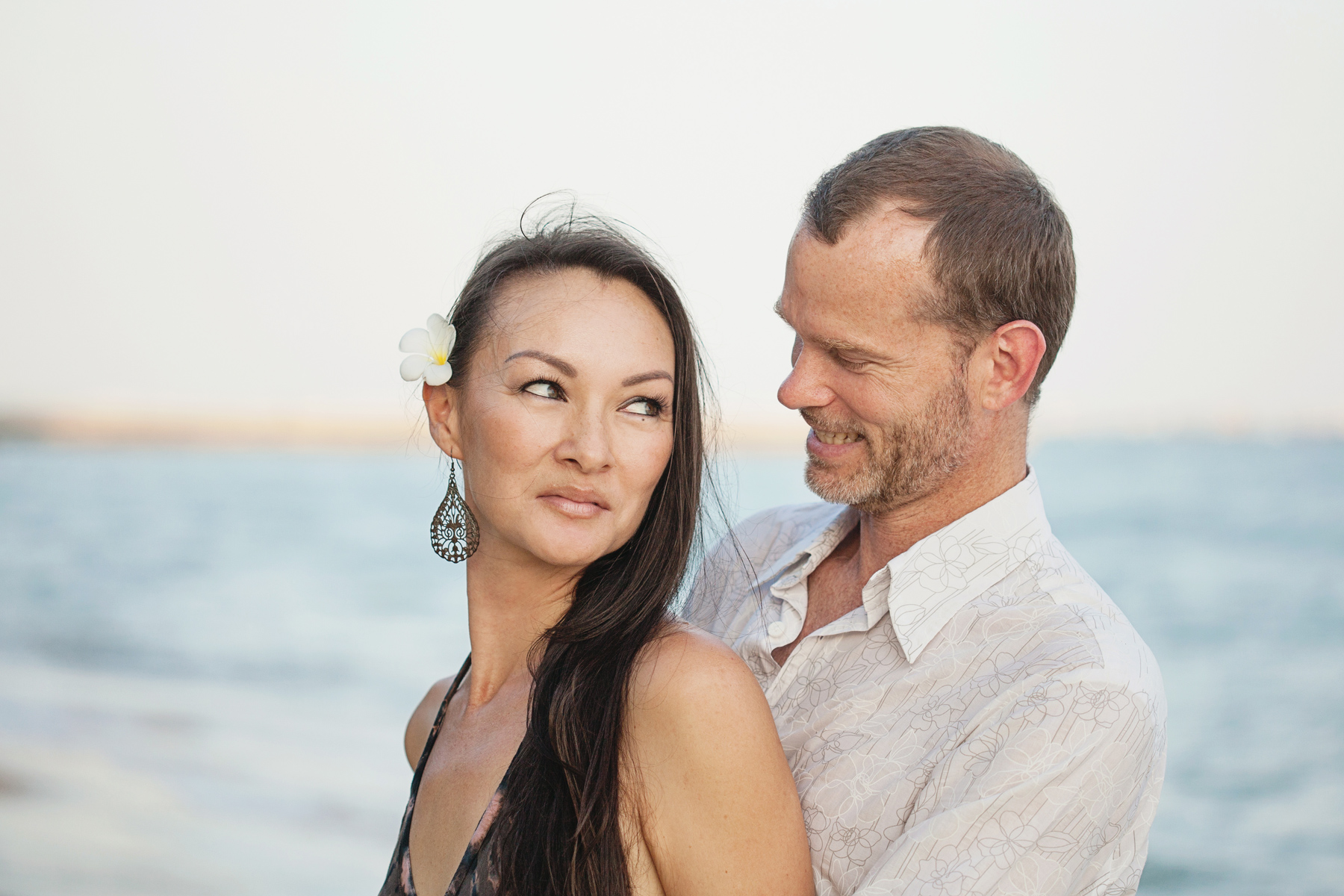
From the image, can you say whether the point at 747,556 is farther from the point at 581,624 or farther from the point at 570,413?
the point at 570,413

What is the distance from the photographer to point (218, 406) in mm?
22797

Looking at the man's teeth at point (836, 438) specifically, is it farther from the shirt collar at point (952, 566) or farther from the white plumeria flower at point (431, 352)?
the white plumeria flower at point (431, 352)

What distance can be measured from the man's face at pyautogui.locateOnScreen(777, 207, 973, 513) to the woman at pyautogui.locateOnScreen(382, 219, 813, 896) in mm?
497

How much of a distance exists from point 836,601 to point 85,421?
2435cm

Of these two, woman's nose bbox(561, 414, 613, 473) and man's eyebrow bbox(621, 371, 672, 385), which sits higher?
man's eyebrow bbox(621, 371, 672, 385)

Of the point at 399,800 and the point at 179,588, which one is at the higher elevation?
the point at 179,588

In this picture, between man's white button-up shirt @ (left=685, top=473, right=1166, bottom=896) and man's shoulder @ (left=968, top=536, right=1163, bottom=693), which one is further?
man's shoulder @ (left=968, top=536, right=1163, bottom=693)

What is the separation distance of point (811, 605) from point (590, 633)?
2.48ft

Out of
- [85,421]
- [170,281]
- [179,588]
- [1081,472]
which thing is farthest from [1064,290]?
[85,421]

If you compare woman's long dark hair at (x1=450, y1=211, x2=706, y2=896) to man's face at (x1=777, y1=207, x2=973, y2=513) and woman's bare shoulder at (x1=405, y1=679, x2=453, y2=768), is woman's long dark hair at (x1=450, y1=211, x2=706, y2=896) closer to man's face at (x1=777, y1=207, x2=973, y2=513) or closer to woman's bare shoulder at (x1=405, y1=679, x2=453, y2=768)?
man's face at (x1=777, y1=207, x2=973, y2=513)

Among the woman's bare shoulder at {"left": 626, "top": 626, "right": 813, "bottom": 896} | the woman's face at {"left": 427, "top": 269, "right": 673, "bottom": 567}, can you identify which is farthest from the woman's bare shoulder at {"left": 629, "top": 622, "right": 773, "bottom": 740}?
the woman's face at {"left": 427, "top": 269, "right": 673, "bottom": 567}

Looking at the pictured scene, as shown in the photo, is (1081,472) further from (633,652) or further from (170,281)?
(633,652)

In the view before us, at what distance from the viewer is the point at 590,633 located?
1968 mm

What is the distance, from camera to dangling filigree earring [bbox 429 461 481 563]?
217 cm
